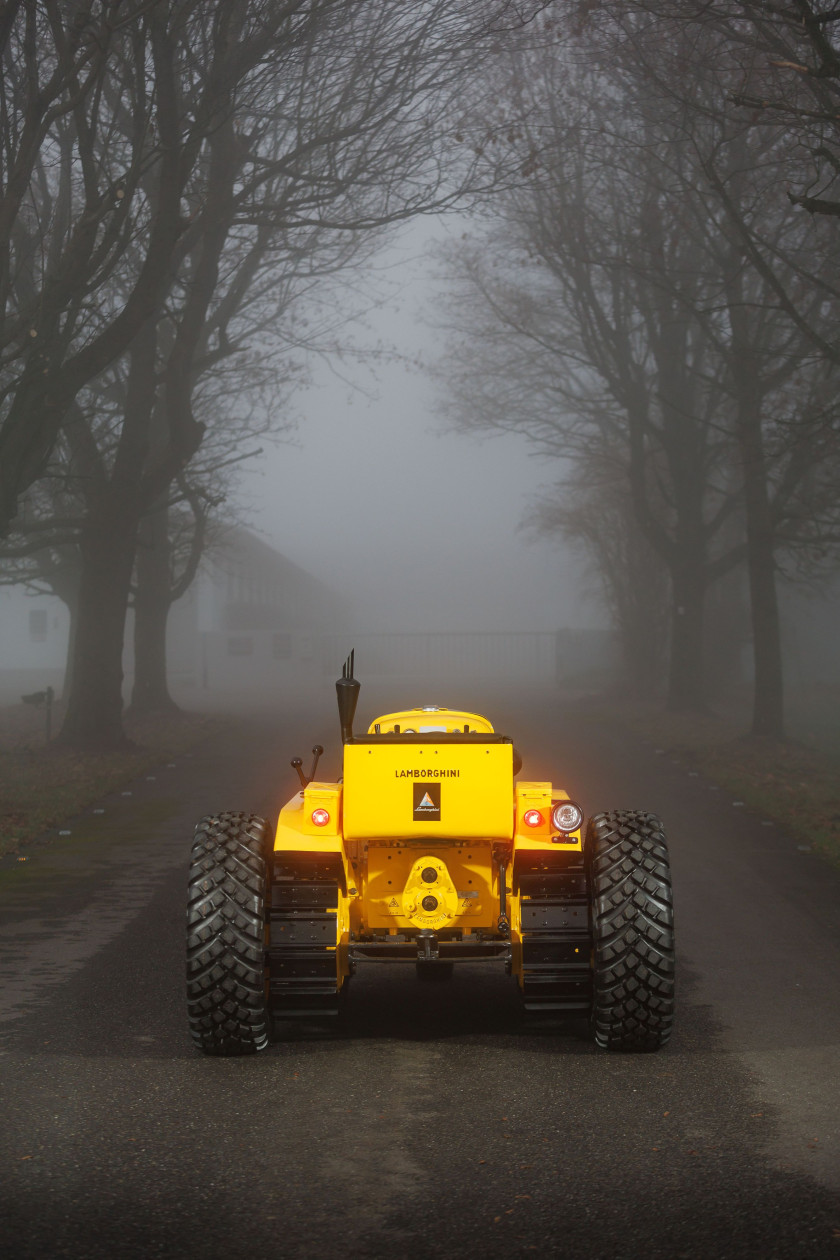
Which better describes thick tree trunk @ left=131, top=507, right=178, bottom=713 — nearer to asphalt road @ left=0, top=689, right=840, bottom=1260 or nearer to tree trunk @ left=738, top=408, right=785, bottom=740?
tree trunk @ left=738, top=408, right=785, bottom=740

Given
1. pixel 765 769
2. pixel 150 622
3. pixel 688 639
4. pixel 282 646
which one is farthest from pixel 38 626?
pixel 765 769

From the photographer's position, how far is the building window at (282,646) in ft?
238

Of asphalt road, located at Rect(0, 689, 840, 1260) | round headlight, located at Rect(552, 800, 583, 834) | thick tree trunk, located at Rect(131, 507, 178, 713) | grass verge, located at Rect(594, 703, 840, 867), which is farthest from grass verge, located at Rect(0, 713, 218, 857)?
round headlight, located at Rect(552, 800, 583, 834)

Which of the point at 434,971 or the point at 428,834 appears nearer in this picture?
the point at 428,834

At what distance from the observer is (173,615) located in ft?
237

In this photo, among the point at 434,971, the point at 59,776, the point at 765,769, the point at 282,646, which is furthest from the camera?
the point at 282,646

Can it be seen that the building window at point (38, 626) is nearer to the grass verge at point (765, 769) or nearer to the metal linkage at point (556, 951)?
the grass verge at point (765, 769)

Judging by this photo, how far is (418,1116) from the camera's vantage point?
18.6 feet

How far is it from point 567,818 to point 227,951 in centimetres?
169

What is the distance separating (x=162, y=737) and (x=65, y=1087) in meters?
21.4

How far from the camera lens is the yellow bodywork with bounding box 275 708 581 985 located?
681 centimetres

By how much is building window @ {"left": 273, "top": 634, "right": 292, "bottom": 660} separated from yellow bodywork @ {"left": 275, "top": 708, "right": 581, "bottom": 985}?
65.7m

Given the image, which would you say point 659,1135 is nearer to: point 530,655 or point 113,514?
point 113,514

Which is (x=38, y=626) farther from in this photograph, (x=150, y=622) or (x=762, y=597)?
(x=762, y=597)
